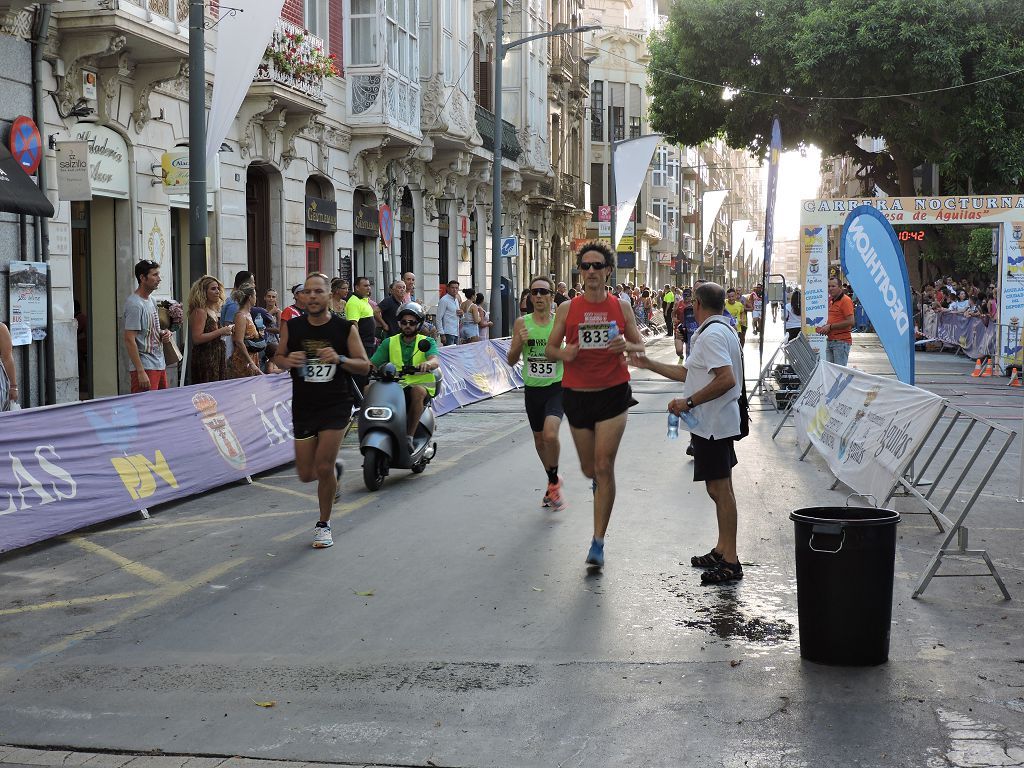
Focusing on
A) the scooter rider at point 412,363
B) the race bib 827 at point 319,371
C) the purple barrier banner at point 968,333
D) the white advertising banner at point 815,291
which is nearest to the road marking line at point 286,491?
the scooter rider at point 412,363

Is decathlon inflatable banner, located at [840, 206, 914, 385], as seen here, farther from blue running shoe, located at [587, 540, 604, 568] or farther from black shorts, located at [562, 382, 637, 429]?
blue running shoe, located at [587, 540, 604, 568]

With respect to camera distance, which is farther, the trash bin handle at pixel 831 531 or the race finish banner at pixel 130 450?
the race finish banner at pixel 130 450

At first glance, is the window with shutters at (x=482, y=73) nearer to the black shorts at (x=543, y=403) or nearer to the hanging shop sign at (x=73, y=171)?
the hanging shop sign at (x=73, y=171)

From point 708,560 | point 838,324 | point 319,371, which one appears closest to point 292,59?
point 838,324

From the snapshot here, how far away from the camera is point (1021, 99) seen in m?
33.2

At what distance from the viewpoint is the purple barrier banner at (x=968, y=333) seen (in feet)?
86.3

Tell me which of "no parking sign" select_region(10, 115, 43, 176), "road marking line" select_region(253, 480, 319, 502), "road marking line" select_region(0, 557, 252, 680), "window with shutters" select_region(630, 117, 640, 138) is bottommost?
"road marking line" select_region(253, 480, 319, 502)

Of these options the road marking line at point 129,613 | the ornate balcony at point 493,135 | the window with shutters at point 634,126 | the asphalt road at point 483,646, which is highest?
the window with shutters at point 634,126

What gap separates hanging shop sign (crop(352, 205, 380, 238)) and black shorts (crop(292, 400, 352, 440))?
60.7 feet

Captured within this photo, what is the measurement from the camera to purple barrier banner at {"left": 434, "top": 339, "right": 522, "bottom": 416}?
58.4 feet

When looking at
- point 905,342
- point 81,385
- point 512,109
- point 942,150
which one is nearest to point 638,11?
point 512,109

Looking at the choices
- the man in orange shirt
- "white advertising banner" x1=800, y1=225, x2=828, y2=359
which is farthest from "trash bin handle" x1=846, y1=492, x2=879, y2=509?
"white advertising banner" x1=800, y1=225, x2=828, y2=359

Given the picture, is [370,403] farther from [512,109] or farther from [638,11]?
[638,11]

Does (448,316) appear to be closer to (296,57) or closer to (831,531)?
(296,57)
